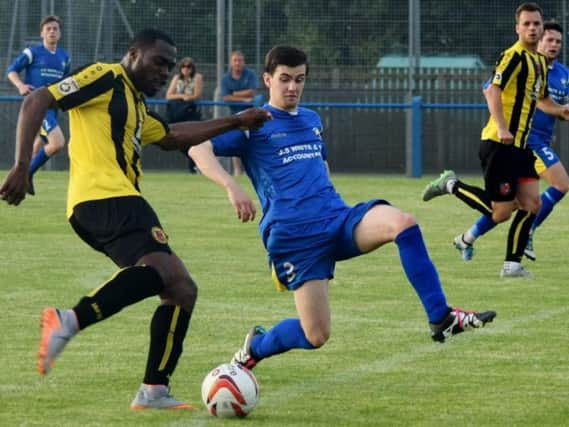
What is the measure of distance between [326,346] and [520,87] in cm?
411

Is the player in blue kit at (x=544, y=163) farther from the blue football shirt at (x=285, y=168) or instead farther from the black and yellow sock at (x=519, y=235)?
the blue football shirt at (x=285, y=168)

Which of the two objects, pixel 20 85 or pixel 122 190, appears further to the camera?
pixel 20 85

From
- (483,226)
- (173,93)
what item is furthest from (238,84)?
(483,226)

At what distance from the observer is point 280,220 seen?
24.8 ft

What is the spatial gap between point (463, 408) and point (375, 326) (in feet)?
9.04

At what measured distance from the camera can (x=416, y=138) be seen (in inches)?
999

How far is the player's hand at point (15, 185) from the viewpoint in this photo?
21.5ft

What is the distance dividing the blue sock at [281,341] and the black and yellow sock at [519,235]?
523 cm

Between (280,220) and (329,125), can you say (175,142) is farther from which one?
(329,125)

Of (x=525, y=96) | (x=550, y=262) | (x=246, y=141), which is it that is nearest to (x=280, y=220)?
(x=246, y=141)

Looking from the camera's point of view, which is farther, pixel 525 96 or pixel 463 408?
pixel 525 96

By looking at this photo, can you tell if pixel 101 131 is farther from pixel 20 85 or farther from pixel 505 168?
Answer: pixel 20 85

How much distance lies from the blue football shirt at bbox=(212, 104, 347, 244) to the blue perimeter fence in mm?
17829

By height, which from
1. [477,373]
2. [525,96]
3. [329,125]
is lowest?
[329,125]
